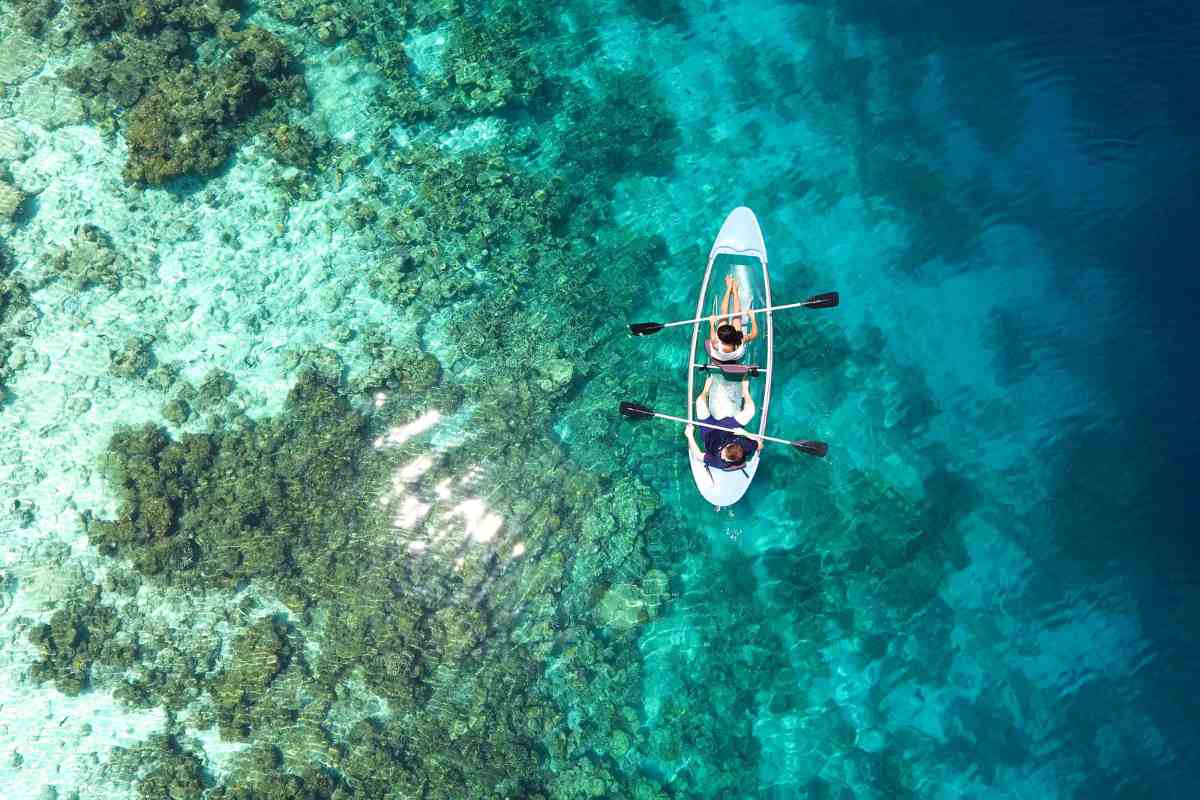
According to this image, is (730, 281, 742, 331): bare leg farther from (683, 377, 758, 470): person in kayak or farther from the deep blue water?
(683, 377, 758, 470): person in kayak

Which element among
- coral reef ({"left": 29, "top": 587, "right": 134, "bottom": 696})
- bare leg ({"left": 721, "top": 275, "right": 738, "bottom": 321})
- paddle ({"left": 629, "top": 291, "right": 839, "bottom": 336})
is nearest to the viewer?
coral reef ({"left": 29, "top": 587, "right": 134, "bottom": 696})

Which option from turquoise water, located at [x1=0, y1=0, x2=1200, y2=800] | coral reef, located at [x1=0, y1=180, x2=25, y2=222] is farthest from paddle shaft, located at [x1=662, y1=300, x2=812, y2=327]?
coral reef, located at [x1=0, y1=180, x2=25, y2=222]

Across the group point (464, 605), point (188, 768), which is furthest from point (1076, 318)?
point (188, 768)

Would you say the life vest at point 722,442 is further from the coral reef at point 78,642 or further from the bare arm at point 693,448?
the coral reef at point 78,642

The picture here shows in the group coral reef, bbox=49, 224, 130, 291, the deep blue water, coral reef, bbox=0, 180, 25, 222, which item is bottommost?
the deep blue water

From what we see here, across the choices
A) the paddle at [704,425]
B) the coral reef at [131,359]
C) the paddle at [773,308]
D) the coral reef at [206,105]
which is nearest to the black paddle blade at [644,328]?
the paddle at [773,308]

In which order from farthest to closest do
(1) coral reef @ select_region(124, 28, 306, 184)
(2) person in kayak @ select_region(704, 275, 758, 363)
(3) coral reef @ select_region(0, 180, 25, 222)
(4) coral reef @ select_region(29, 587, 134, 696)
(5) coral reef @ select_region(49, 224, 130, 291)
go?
(1) coral reef @ select_region(124, 28, 306, 184) → (3) coral reef @ select_region(0, 180, 25, 222) → (5) coral reef @ select_region(49, 224, 130, 291) → (2) person in kayak @ select_region(704, 275, 758, 363) → (4) coral reef @ select_region(29, 587, 134, 696)
